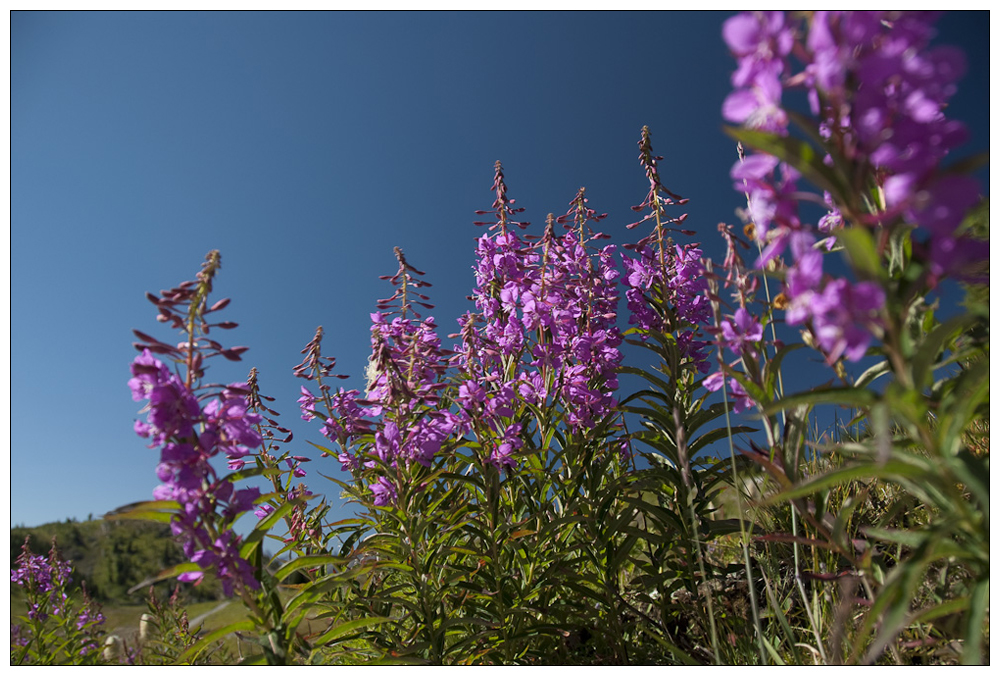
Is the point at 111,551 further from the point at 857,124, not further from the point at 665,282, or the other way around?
the point at 857,124

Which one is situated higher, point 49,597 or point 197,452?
point 197,452

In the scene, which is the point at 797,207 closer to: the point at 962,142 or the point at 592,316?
the point at 962,142

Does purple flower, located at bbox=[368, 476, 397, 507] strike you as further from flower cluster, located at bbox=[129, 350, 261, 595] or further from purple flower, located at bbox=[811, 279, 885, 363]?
purple flower, located at bbox=[811, 279, 885, 363]

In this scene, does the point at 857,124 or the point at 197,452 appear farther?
the point at 197,452

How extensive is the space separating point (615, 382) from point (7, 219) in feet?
10.9

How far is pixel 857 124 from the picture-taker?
1.30 m

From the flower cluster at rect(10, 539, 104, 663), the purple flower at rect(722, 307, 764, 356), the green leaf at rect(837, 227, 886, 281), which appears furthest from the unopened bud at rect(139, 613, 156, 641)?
the green leaf at rect(837, 227, 886, 281)

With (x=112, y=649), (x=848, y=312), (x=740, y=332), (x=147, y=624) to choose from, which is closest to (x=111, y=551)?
(x=112, y=649)

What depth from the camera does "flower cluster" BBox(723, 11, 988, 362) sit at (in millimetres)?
1214

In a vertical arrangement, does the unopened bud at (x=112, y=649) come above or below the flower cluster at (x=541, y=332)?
below

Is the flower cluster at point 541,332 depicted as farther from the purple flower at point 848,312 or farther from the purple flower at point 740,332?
the purple flower at point 848,312

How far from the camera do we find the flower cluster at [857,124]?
121cm

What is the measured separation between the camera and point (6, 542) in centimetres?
263

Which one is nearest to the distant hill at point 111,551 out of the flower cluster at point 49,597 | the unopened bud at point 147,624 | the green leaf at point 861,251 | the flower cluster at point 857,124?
the flower cluster at point 49,597
